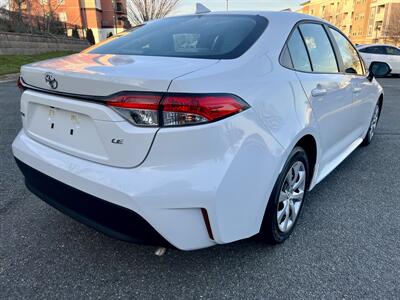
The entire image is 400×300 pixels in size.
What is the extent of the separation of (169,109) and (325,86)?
1491 mm

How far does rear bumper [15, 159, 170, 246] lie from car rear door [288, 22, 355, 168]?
1393 mm

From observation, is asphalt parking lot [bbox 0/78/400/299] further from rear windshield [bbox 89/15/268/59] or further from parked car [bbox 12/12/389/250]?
rear windshield [bbox 89/15/268/59]

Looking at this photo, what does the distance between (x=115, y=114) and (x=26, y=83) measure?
2.88ft

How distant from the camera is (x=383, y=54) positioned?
50.2 feet

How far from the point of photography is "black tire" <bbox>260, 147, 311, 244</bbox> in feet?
6.77

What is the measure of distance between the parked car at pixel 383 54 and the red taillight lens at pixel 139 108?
15.7 meters

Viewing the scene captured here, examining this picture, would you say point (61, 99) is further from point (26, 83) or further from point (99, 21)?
point (99, 21)

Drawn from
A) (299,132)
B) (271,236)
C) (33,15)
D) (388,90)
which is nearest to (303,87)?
(299,132)

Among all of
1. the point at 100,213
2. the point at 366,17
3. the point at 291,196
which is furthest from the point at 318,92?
the point at 366,17

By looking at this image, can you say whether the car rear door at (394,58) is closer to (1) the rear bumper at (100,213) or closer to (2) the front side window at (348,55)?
(2) the front side window at (348,55)

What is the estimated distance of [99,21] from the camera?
5016 centimetres

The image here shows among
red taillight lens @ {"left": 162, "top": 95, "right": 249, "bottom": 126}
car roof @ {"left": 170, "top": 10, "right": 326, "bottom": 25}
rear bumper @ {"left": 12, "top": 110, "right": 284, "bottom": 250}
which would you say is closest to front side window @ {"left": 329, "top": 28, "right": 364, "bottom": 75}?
car roof @ {"left": 170, "top": 10, "right": 326, "bottom": 25}

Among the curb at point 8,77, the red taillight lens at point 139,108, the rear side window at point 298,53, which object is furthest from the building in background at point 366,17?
the red taillight lens at point 139,108

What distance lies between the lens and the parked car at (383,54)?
1498cm
